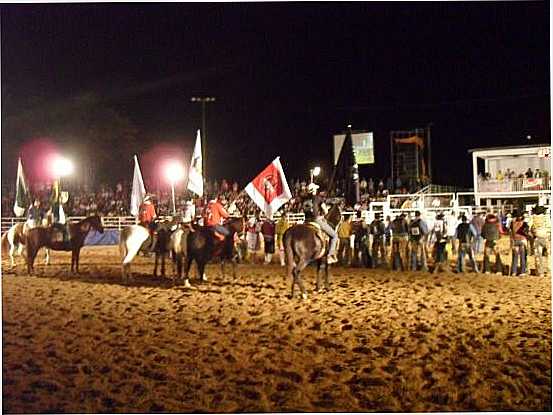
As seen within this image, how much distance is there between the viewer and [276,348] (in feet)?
24.4

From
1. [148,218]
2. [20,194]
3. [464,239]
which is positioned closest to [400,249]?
[464,239]

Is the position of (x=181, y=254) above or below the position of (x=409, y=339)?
above

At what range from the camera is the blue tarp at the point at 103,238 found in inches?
Result: 961

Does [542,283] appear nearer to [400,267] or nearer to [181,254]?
[400,267]

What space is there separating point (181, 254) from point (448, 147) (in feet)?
106

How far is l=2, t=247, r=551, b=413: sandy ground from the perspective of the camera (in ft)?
19.3

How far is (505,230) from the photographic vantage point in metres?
21.8

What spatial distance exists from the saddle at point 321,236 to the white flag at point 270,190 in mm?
2349

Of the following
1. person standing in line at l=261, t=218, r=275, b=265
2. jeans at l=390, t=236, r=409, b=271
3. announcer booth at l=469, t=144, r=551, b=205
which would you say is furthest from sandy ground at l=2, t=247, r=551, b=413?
announcer booth at l=469, t=144, r=551, b=205

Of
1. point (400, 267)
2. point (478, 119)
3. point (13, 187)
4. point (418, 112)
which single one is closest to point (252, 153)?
point (418, 112)

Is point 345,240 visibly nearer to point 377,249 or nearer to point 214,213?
point 377,249

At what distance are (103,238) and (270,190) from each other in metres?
13.1

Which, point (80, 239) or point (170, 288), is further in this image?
point (80, 239)

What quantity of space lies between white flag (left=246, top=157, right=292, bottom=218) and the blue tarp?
41.7ft
